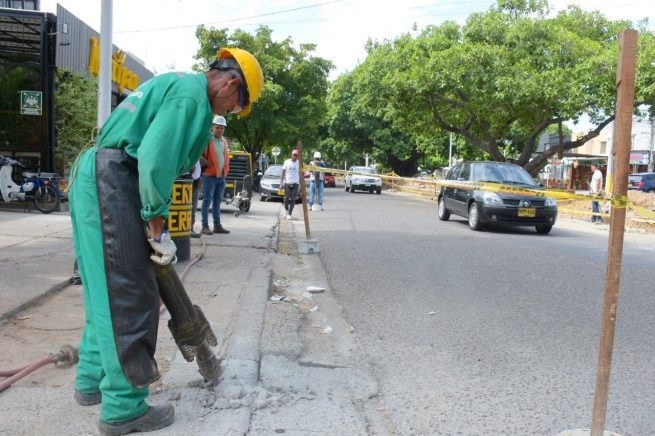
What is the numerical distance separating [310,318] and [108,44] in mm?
3608

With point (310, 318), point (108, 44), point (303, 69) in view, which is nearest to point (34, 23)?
point (108, 44)

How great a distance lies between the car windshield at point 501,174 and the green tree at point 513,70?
862cm

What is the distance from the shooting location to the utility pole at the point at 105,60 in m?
6.18

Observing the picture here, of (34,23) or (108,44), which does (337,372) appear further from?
(34,23)

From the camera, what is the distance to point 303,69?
117 ft

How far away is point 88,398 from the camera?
3.04 meters

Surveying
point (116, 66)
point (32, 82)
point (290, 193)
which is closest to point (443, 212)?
point (290, 193)

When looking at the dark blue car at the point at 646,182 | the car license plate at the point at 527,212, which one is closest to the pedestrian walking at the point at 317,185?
the car license plate at the point at 527,212

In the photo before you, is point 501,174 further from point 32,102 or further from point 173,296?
point 173,296

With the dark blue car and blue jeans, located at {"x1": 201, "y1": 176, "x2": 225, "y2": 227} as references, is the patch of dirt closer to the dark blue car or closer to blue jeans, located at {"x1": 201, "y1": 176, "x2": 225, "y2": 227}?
blue jeans, located at {"x1": 201, "y1": 176, "x2": 225, "y2": 227}

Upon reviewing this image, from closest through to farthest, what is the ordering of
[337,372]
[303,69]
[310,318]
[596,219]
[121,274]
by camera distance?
[121,274]
[337,372]
[310,318]
[596,219]
[303,69]

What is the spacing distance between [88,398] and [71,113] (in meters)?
13.5

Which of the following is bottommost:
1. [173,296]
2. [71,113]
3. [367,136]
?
[173,296]

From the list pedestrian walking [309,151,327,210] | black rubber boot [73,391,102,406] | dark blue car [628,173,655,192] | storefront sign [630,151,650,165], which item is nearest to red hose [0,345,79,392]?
black rubber boot [73,391,102,406]
